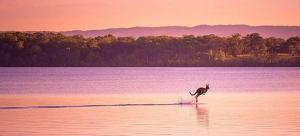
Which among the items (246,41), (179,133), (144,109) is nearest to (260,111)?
(144,109)

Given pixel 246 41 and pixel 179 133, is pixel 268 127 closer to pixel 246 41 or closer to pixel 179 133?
pixel 179 133

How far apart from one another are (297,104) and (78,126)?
1173 cm

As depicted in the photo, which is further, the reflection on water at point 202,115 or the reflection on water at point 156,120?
the reflection on water at point 202,115

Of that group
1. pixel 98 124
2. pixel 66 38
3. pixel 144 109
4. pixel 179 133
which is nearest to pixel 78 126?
pixel 98 124

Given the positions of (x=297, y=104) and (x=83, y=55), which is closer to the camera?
(x=297, y=104)

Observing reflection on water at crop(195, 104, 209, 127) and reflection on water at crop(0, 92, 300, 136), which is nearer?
reflection on water at crop(0, 92, 300, 136)

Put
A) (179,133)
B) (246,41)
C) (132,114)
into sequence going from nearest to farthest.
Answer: (179,133) → (132,114) → (246,41)

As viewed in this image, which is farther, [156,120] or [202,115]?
[202,115]

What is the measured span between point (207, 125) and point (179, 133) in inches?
91.6

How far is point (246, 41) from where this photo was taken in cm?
17850

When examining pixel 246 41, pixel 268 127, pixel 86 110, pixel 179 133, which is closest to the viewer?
pixel 179 133

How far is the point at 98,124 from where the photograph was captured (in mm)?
23406

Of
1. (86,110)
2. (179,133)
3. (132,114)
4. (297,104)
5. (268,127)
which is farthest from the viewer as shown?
(297,104)

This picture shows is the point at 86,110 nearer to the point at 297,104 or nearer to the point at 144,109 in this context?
the point at 144,109
